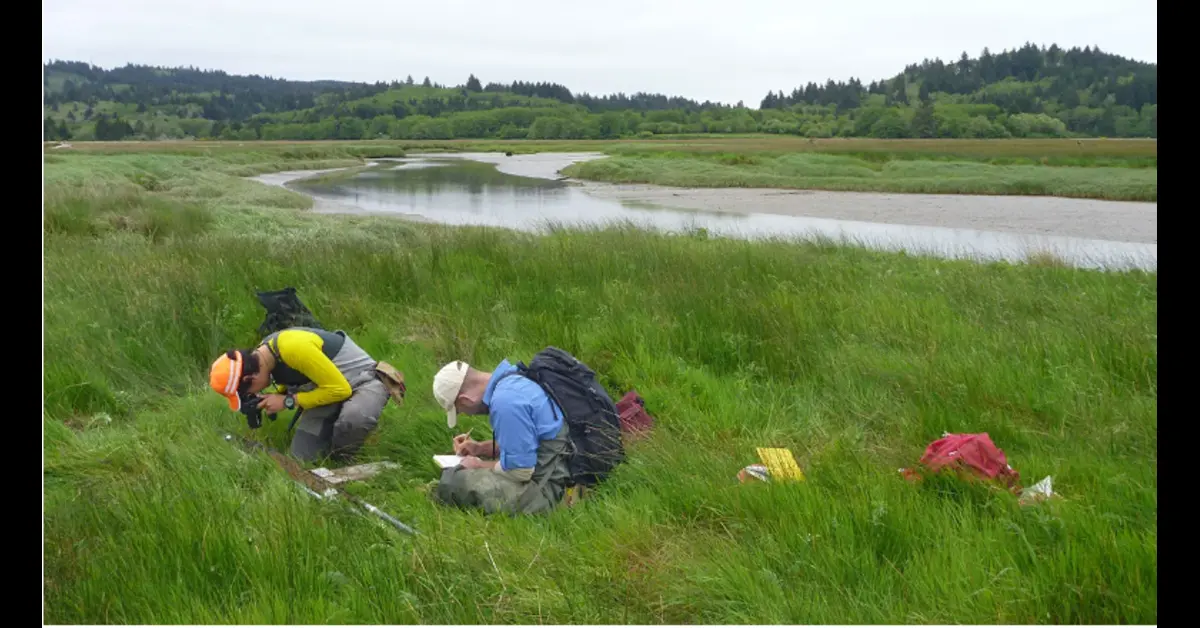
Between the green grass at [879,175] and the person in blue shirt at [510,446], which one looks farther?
the green grass at [879,175]

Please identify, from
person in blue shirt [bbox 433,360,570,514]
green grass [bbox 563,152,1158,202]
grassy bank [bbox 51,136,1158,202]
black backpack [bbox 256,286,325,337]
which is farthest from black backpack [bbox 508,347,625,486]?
grassy bank [bbox 51,136,1158,202]

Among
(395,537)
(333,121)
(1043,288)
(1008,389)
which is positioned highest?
(333,121)

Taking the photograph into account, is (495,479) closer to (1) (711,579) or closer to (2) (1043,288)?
(1) (711,579)

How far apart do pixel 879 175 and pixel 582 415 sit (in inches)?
1844

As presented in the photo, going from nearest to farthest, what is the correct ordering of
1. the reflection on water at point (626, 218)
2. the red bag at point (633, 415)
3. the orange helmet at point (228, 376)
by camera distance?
1. the orange helmet at point (228, 376)
2. the red bag at point (633, 415)
3. the reflection on water at point (626, 218)

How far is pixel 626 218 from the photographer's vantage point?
1906 cm

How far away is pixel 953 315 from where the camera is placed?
327 inches

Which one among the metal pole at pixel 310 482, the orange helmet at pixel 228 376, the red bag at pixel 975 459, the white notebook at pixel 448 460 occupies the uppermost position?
the orange helmet at pixel 228 376

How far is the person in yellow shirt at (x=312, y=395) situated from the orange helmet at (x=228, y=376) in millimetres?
40

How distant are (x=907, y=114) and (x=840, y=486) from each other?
100641 millimetres

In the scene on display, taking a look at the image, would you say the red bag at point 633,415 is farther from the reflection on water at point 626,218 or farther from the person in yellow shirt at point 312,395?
the reflection on water at point 626,218

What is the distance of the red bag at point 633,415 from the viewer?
5.30 m

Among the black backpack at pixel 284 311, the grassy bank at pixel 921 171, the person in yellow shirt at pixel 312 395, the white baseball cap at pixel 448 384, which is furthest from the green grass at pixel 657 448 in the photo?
the grassy bank at pixel 921 171
